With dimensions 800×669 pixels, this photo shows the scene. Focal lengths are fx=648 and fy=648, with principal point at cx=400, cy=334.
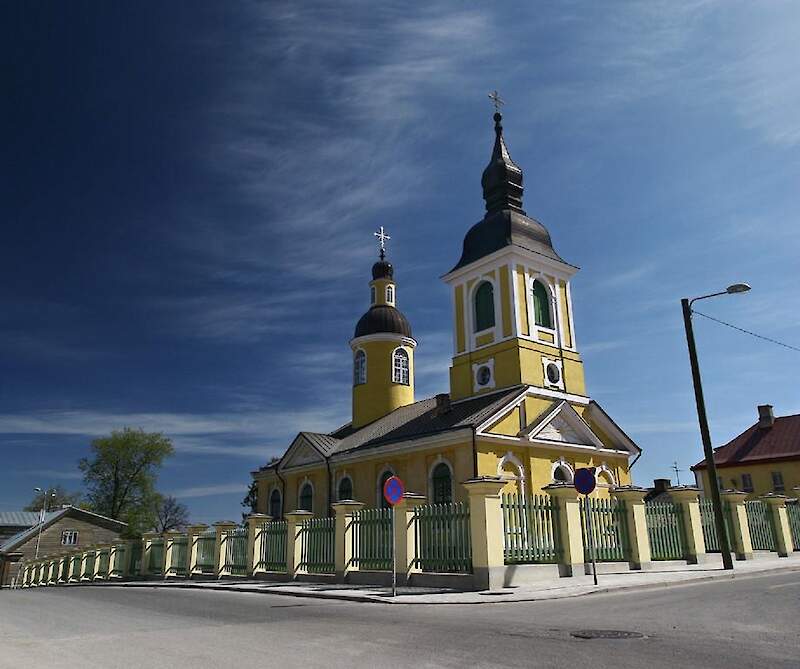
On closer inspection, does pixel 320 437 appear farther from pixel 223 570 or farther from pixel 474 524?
pixel 474 524

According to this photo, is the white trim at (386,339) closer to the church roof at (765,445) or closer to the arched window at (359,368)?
the arched window at (359,368)

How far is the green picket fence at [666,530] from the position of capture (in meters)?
18.5

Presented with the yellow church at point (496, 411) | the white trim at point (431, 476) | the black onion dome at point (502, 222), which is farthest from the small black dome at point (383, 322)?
the white trim at point (431, 476)

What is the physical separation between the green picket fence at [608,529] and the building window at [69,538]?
50.9 meters

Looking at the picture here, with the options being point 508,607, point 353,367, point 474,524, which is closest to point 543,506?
point 474,524

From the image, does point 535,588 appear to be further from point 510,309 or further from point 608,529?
point 510,309

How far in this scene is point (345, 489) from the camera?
1072 inches

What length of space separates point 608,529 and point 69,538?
51.4 meters

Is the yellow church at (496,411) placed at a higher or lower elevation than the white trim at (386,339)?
lower

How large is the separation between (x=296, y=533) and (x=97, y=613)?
7.67 meters

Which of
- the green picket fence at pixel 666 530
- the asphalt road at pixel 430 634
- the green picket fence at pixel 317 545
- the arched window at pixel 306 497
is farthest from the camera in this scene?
the arched window at pixel 306 497

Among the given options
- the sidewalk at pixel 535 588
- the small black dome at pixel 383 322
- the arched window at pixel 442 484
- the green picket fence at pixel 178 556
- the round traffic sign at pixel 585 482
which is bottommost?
the sidewalk at pixel 535 588

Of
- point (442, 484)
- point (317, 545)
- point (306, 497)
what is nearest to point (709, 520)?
point (442, 484)

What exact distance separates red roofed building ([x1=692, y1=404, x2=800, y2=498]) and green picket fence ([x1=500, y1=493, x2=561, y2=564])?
31864 mm
